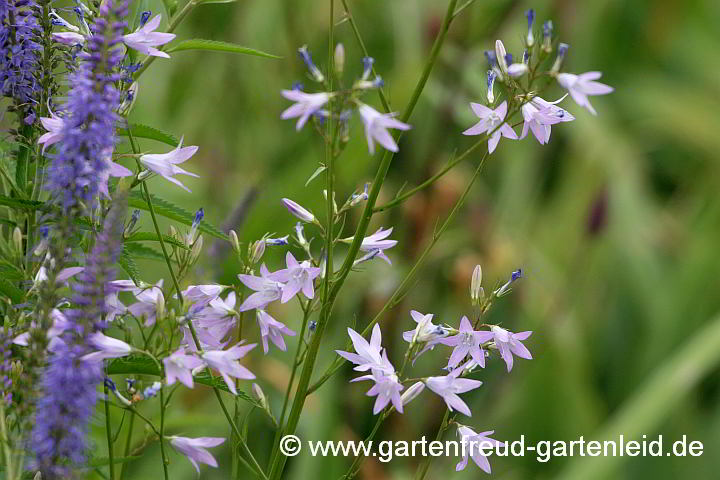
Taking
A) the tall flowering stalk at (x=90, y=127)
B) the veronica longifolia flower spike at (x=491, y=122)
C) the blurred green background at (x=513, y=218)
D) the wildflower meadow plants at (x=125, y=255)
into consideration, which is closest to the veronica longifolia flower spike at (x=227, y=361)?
the wildflower meadow plants at (x=125, y=255)

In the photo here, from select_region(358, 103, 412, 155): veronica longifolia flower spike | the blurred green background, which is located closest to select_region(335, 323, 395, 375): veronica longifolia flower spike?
select_region(358, 103, 412, 155): veronica longifolia flower spike

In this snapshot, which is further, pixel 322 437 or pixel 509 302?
pixel 509 302

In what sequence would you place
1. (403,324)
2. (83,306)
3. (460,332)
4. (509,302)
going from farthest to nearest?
(509,302), (403,324), (460,332), (83,306)

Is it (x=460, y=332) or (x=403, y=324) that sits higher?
(x=460, y=332)

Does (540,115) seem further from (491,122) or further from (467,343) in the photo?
(467,343)

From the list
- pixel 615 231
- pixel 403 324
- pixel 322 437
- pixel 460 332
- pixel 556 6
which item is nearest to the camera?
pixel 460 332

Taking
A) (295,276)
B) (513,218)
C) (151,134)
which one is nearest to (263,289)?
(295,276)

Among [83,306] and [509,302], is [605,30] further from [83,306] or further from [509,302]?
[83,306]

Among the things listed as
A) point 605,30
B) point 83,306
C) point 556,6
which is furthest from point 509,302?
point 83,306
